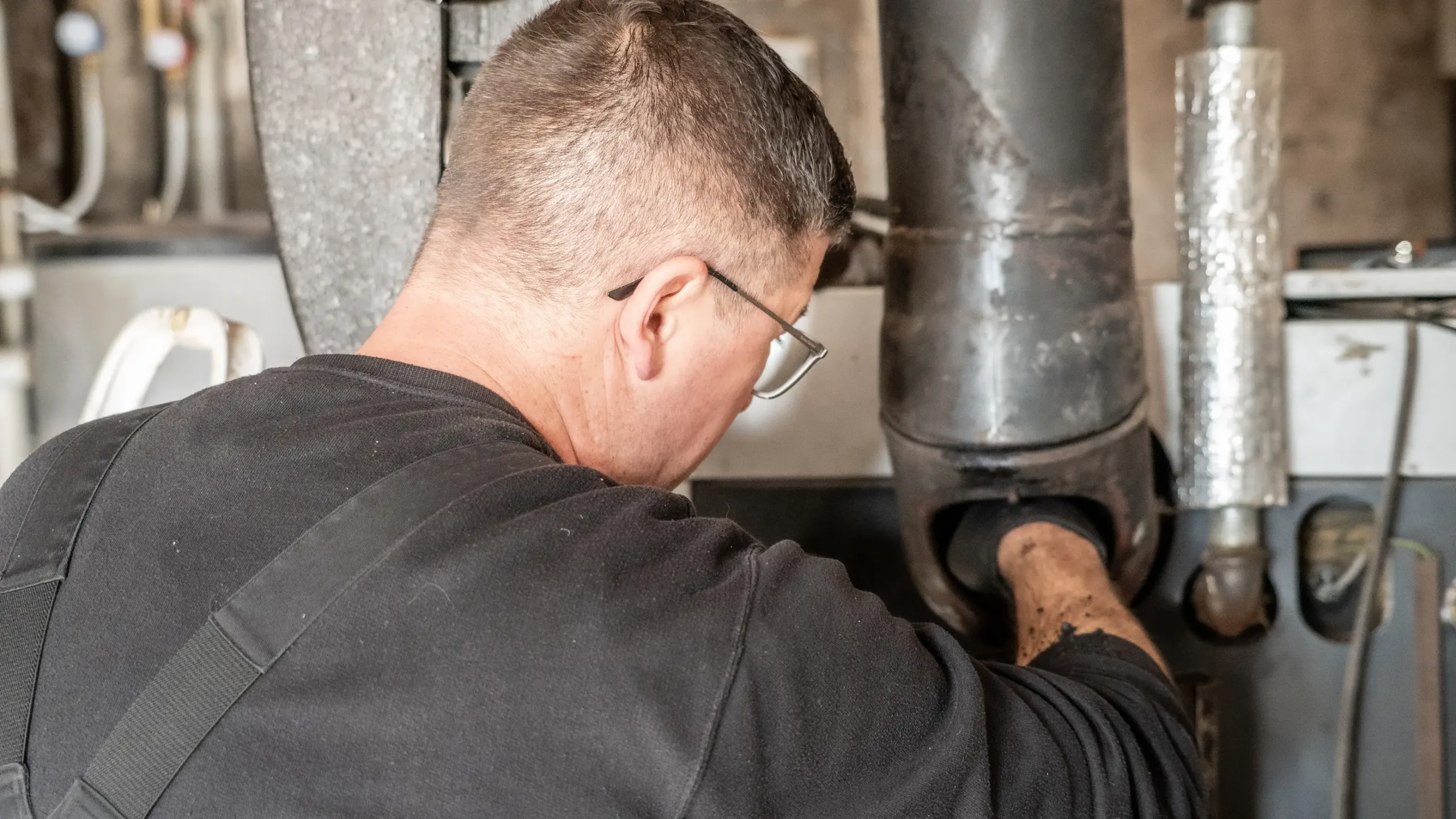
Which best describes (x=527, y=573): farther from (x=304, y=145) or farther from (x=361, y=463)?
(x=304, y=145)

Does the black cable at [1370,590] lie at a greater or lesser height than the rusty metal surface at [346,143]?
lesser

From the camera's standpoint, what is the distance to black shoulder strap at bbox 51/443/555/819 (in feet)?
1.93

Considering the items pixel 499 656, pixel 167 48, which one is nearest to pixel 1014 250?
pixel 499 656

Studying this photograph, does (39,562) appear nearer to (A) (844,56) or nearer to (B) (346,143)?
(B) (346,143)

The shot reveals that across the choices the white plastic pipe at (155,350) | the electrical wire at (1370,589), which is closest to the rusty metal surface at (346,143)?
the white plastic pipe at (155,350)

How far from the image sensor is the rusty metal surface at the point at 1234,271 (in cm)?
108

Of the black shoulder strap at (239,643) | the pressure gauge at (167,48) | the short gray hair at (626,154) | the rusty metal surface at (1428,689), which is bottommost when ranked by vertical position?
the rusty metal surface at (1428,689)

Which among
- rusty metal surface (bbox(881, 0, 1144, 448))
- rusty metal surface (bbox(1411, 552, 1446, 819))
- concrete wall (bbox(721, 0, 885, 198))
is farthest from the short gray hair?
concrete wall (bbox(721, 0, 885, 198))

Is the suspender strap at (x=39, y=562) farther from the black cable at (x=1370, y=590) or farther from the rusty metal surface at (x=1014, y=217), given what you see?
the black cable at (x=1370, y=590)

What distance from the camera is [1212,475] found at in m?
1.11

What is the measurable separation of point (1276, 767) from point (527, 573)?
2.98ft

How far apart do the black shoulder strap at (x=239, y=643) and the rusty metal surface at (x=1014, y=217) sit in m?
0.53

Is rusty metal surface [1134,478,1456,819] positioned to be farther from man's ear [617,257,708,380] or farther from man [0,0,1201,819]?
man's ear [617,257,708,380]

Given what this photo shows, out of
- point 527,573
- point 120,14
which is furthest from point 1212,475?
point 120,14
